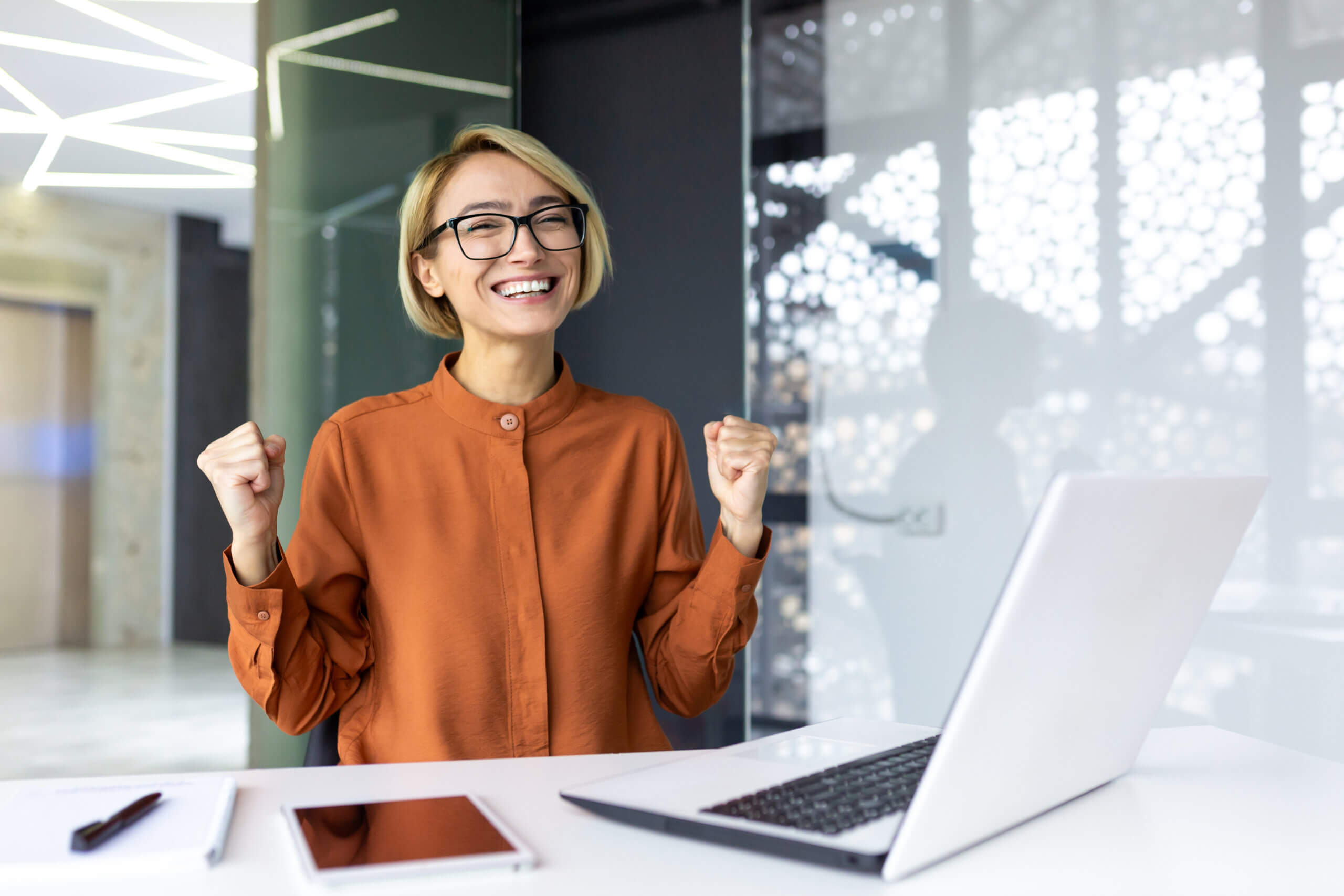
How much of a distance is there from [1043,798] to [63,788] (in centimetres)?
77

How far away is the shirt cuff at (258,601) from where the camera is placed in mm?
1209

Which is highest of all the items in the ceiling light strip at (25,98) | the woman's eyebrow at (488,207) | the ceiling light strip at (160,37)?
the ceiling light strip at (160,37)

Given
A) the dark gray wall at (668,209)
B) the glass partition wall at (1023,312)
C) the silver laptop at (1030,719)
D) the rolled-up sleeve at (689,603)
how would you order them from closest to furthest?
the silver laptop at (1030,719)
the rolled-up sleeve at (689,603)
the glass partition wall at (1023,312)
the dark gray wall at (668,209)

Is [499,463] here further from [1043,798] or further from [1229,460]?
[1229,460]

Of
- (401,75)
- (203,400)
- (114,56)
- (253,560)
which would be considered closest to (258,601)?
(253,560)

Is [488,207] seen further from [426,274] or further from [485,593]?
[485,593]

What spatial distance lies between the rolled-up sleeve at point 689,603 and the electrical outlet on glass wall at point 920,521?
133 centimetres

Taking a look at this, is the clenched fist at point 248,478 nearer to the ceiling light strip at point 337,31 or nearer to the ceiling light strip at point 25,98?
the ceiling light strip at point 25,98

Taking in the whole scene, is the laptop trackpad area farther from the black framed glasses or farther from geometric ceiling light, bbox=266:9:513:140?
geometric ceiling light, bbox=266:9:513:140

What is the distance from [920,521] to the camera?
9.41ft

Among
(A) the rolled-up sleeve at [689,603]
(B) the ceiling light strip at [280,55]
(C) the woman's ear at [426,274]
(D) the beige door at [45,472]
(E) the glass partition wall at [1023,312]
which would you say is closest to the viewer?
(A) the rolled-up sleeve at [689,603]

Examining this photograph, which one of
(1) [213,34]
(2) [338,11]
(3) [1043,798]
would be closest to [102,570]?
(1) [213,34]

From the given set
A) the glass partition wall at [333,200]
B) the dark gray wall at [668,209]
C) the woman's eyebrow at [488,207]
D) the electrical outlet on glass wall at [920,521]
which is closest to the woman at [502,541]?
the woman's eyebrow at [488,207]

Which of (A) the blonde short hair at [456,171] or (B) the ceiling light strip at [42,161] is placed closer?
(A) the blonde short hair at [456,171]
